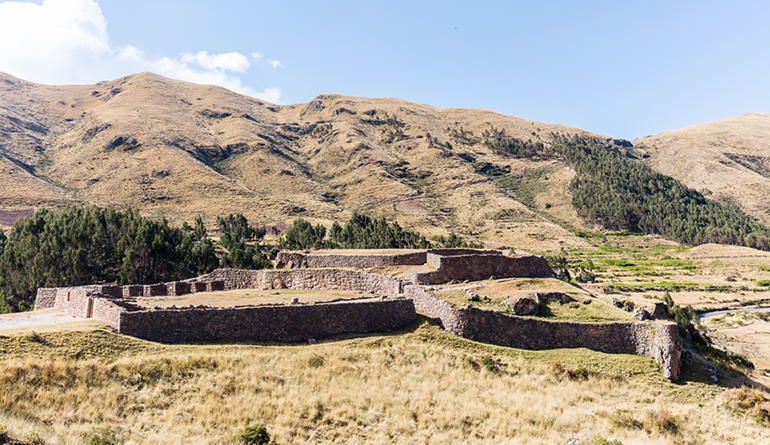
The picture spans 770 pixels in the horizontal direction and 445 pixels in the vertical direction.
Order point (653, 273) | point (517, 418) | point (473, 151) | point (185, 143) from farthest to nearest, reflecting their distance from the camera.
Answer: point (473, 151)
point (185, 143)
point (653, 273)
point (517, 418)

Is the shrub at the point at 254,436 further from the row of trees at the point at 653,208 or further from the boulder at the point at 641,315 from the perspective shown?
the row of trees at the point at 653,208

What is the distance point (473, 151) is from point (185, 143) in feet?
366

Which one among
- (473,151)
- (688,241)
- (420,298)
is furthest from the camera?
(473,151)

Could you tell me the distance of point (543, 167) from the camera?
572ft

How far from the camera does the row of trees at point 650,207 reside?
129 m

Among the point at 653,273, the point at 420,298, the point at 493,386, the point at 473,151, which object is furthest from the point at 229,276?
the point at 473,151

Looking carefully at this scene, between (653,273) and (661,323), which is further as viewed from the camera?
(653,273)

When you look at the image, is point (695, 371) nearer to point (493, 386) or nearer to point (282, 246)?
point (493, 386)

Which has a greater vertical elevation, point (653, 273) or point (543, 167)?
point (543, 167)

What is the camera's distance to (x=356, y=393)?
1645 centimetres

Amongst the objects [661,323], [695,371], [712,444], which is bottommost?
[712,444]

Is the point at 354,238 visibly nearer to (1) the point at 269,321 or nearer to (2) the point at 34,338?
(1) the point at 269,321

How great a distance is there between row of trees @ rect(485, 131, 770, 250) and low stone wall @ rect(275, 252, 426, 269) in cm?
11998

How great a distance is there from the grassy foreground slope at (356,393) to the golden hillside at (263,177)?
275 ft
